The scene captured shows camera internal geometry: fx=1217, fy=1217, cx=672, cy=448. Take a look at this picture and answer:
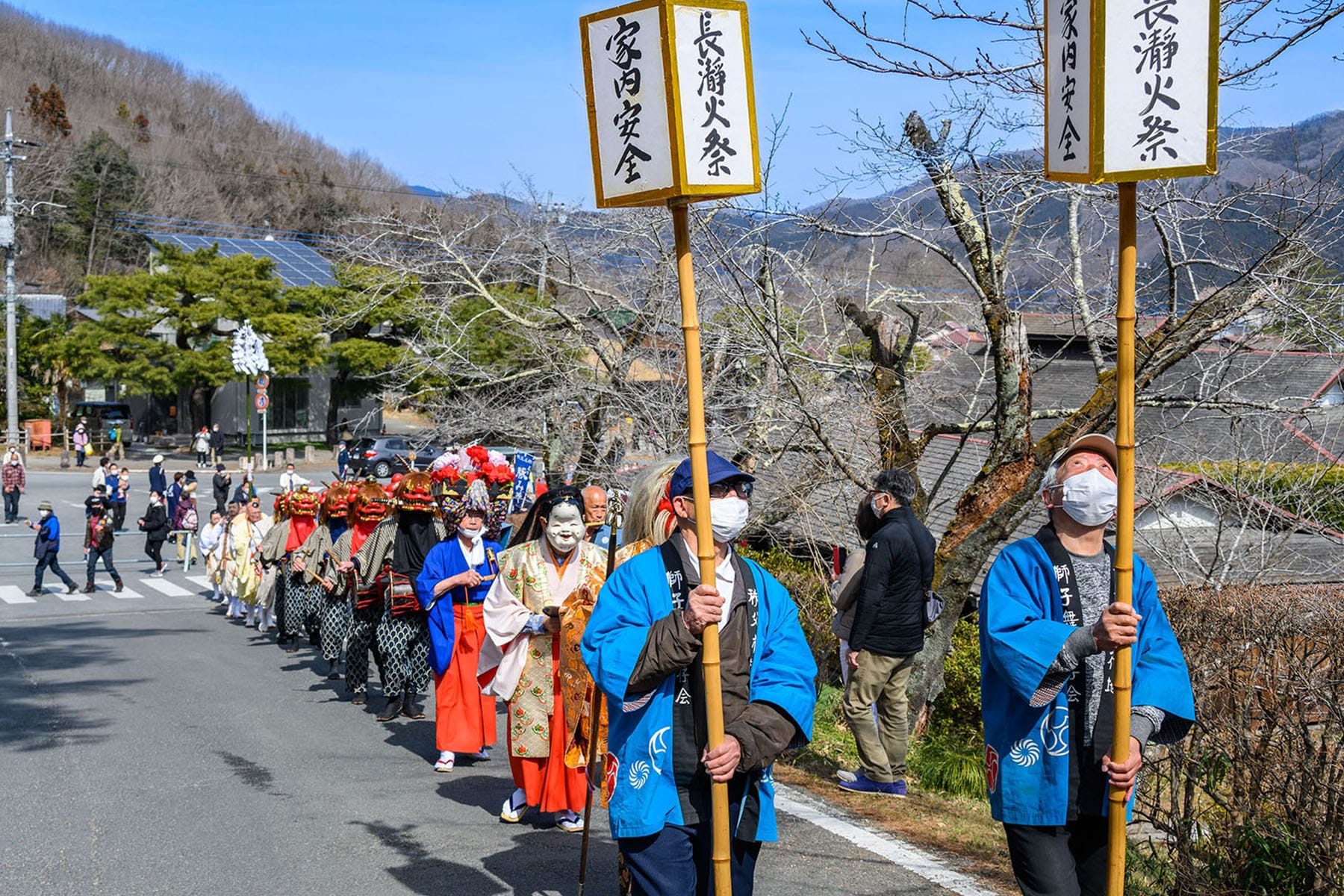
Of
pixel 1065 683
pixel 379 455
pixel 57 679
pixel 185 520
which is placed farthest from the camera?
pixel 379 455

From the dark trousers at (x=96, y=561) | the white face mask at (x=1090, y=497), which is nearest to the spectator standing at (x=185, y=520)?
the dark trousers at (x=96, y=561)

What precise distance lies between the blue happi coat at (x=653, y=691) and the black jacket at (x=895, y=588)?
3.11 meters

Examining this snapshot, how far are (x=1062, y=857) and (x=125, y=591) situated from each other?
18.8 meters

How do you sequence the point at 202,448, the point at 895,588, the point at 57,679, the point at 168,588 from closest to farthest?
the point at 895,588, the point at 57,679, the point at 168,588, the point at 202,448

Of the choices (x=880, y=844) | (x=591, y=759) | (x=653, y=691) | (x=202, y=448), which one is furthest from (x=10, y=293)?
(x=653, y=691)

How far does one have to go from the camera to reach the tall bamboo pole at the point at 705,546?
349 cm

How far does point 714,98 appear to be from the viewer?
12.3 feet

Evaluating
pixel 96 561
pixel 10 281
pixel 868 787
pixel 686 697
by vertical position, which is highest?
pixel 10 281

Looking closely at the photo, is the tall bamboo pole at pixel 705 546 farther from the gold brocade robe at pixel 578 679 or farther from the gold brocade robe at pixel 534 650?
the gold brocade robe at pixel 534 650

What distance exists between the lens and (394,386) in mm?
16984

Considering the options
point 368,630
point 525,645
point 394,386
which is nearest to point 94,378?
point 394,386

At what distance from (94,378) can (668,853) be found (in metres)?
43.1

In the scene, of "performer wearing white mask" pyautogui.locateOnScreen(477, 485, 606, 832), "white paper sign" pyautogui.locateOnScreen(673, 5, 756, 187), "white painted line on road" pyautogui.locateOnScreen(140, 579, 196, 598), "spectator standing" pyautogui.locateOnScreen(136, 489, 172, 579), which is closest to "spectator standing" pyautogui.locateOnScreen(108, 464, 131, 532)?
"spectator standing" pyautogui.locateOnScreen(136, 489, 172, 579)

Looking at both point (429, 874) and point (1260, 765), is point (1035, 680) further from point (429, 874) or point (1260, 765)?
point (429, 874)
